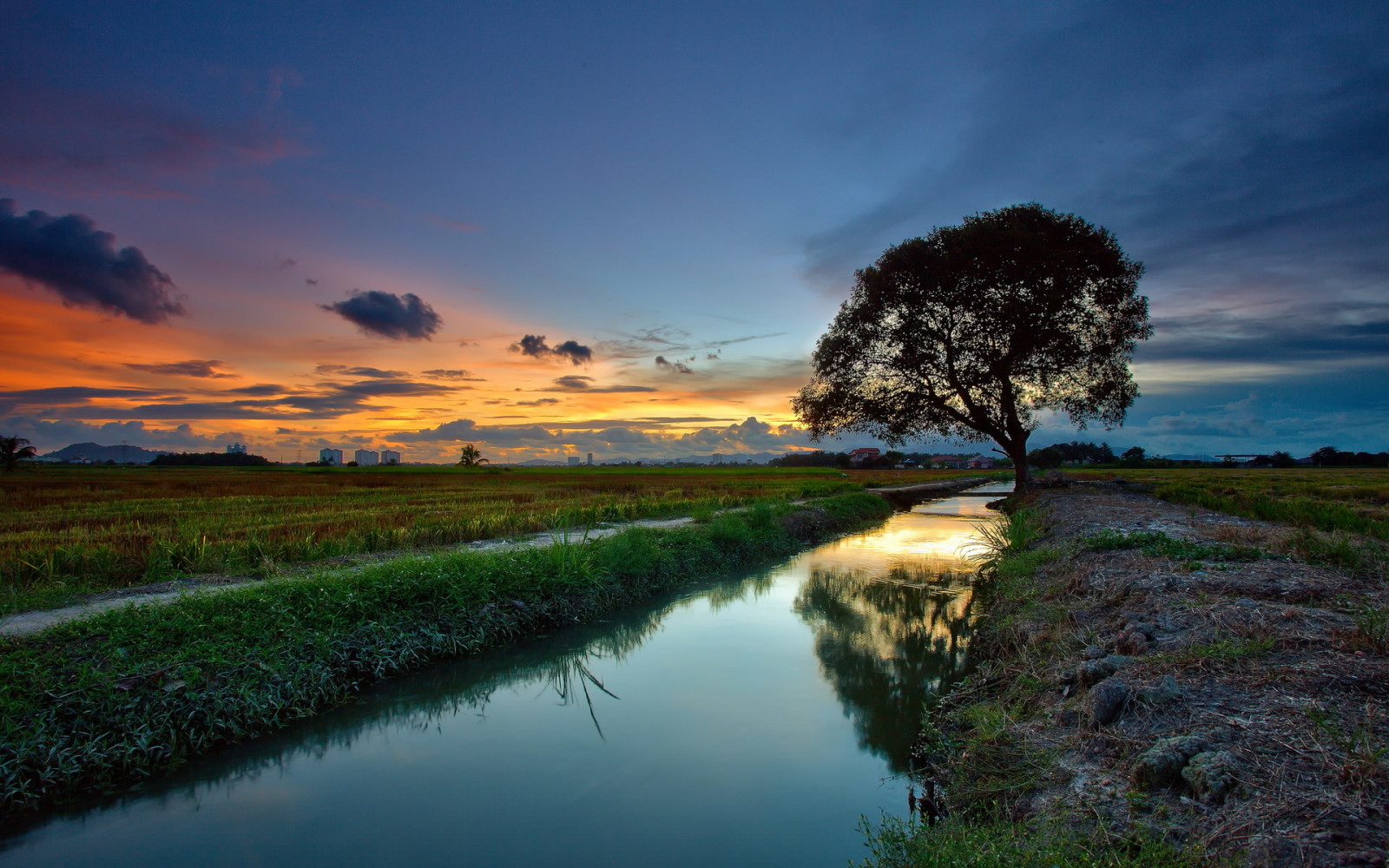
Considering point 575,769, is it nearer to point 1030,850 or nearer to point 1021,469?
point 1030,850

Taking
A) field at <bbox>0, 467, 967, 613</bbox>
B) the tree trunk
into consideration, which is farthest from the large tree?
field at <bbox>0, 467, 967, 613</bbox>

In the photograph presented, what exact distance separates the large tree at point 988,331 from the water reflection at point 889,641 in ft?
35.5

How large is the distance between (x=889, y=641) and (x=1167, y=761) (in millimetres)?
5218

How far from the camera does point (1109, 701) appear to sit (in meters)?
3.67

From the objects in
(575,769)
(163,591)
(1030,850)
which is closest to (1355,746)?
(1030,850)

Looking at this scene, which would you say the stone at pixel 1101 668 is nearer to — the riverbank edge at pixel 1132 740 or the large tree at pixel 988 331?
the riverbank edge at pixel 1132 740

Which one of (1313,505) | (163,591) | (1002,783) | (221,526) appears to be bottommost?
(1002,783)

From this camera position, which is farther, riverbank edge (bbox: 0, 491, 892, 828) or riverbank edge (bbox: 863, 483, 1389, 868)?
riverbank edge (bbox: 0, 491, 892, 828)

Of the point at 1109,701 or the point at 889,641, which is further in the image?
the point at 889,641

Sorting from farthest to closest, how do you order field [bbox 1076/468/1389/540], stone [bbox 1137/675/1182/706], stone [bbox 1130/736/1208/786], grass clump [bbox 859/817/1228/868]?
field [bbox 1076/468/1389/540], stone [bbox 1137/675/1182/706], stone [bbox 1130/736/1208/786], grass clump [bbox 859/817/1228/868]

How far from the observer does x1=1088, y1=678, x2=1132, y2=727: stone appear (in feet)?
12.0

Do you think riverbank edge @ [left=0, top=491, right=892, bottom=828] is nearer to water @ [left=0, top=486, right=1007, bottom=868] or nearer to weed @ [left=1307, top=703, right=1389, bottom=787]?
water @ [left=0, top=486, right=1007, bottom=868]

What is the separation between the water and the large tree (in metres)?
14.9

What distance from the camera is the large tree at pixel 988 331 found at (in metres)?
19.5
